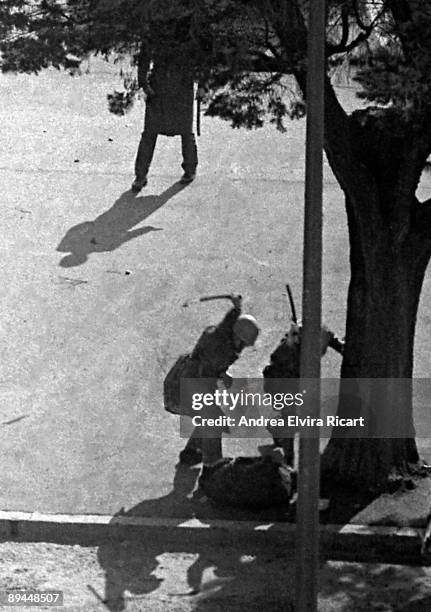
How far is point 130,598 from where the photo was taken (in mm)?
9258

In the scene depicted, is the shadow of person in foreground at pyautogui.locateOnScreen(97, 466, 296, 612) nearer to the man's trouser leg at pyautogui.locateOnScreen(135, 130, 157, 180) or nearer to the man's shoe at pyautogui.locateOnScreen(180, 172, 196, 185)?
the man's trouser leg at pyautogui.locateOnScreen(135, 130, 157, 180)

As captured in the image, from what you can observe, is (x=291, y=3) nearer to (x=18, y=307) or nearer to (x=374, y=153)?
(x=374, y=153)

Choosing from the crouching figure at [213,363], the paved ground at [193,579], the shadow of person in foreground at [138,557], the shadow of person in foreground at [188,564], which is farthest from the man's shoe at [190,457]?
the paved ground at [193,579]

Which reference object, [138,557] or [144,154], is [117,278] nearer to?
[144,154]

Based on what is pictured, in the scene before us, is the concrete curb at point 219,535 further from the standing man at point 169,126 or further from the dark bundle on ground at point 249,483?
the standing man at point 169,126

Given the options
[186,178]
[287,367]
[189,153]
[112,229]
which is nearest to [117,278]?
[112,229]

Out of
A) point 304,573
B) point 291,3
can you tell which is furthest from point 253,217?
point 304,573

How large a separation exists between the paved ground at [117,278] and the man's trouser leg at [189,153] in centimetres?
24

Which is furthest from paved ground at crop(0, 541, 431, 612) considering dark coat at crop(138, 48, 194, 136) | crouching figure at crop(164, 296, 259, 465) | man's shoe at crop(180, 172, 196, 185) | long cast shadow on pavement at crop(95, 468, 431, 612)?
man's shoe at crop(180, 172, 196, 185)

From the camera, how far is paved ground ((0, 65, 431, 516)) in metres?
11.0

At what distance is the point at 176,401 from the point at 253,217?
5603 mm

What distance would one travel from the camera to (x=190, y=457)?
10.9 meters

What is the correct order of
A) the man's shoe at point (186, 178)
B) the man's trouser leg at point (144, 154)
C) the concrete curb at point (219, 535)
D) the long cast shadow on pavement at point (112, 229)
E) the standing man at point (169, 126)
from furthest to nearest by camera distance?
the man's shoe at point (186, 178)
the man's trouser leg at point (144, 154)
the standing man at point (169, 126)
the long cast shadow on pavement at point (112, 229)
the concrete curb at point (219, 535)

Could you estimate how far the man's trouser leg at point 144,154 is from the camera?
16016mm
